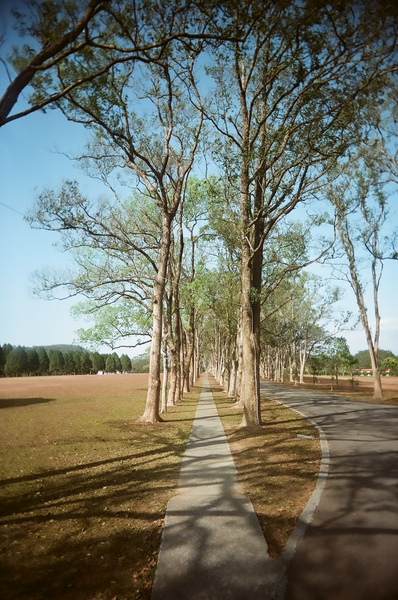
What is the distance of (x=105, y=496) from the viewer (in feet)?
21.7

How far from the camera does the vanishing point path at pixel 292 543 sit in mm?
3602

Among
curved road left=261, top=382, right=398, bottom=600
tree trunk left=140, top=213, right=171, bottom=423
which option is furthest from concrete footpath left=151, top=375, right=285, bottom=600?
tree trunk left=140, top=213, right=171, bottom=423

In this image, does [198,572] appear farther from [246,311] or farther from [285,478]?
[246,311]

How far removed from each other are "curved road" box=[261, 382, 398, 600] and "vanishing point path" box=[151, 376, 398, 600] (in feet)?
0.04

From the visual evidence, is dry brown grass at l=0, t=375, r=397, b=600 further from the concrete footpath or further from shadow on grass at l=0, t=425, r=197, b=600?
the concrete footpath

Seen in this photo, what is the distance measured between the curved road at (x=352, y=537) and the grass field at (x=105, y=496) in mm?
423

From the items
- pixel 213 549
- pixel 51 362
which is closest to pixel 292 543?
pixel 213 549

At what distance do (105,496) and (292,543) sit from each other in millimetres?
3786

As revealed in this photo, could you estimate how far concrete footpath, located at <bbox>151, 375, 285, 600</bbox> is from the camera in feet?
11.8

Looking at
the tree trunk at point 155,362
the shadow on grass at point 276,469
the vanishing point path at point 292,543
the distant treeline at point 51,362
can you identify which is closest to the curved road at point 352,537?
the vanishing point path at point 292,543

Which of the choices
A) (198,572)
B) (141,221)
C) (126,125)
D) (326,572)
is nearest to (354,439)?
(326,572)

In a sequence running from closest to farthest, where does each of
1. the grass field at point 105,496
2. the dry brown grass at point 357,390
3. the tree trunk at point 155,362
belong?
the grass field at point 105,496
the tree trunk at point 155,362
the dry brown grass at point 357,390

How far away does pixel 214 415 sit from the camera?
1716 centimetres

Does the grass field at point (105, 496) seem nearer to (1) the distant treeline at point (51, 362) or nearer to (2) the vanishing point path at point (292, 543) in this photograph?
(2) the vanishing point path at point (292, 543)
